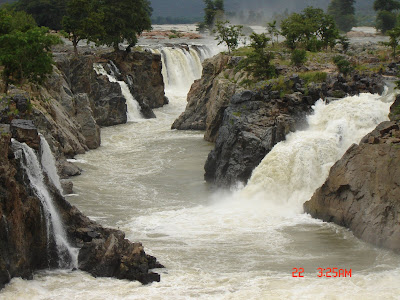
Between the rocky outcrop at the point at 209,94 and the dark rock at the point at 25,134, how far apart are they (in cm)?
2066

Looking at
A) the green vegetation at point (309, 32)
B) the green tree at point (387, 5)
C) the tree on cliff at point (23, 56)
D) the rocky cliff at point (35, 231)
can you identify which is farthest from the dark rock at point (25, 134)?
the green tree at point (387, 5)

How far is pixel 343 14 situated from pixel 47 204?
108 m

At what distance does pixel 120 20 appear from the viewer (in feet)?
188

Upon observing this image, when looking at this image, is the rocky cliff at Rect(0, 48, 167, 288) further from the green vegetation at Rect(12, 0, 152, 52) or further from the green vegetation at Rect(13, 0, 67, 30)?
the green vegetation at Rect(13, 0, 67, 30)

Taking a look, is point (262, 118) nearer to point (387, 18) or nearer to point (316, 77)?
point (316, 77)

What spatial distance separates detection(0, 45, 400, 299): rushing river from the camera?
18.3 metres

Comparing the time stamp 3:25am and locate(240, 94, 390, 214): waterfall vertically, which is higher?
locate(240, 94, 390, 214): waterfall

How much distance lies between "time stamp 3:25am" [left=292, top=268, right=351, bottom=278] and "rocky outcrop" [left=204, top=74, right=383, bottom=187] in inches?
408

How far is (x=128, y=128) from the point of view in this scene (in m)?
48.2

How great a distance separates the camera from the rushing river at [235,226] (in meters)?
18.3

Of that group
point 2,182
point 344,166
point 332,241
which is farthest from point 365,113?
point 2,182

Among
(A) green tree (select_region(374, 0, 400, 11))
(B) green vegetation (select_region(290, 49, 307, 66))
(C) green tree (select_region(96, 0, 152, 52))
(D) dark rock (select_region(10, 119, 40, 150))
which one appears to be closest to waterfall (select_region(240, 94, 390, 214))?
(B) green vegetation (select_region(290, 49, 307, 66))

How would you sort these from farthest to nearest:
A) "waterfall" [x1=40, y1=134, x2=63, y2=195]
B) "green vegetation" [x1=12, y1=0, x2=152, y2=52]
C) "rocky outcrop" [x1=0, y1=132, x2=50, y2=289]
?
"green vegetation" [x1=12, y1=0, x2=152, y2=52], "waterfall" [x1=40, y1=134, x2=63, y2=195], "rocky outcrop" [x1=0, y1=132, x2=50, y2=289]

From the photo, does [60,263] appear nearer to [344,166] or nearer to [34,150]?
[34,150]
